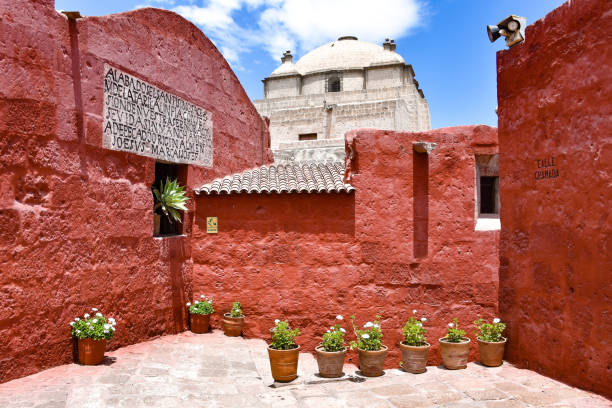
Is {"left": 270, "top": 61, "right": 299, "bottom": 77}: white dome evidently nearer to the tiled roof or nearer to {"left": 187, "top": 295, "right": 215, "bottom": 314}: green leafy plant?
the tiled roof

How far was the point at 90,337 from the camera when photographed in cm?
616

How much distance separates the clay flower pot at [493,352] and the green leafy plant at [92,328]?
5.18 metres

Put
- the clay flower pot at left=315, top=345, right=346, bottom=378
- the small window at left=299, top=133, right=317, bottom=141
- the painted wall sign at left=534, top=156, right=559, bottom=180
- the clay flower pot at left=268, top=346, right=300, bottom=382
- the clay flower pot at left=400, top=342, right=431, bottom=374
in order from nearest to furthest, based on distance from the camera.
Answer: the painted wall sign at left=534, top=156, right=559, bottom=180
the clay flower pot at left=268, top=346, right=300, bottom=382
the clay flower pot at left=315, top=345, right=346, bottom=378
the clay flower pot at left=400, top=342, right=431, bottom=374
the small window at left=299, top=133, right=317, bottom=141

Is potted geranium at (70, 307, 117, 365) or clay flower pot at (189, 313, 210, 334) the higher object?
potted geranium at (70, 307, 117, 365)

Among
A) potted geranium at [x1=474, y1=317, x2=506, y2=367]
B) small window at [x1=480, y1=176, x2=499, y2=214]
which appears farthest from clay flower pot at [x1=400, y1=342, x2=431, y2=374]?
small window at [x1=480, y1=176, x2=499, y2=214]

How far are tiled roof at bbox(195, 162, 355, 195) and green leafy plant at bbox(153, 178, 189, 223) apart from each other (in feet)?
1.62

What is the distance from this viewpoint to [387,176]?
8070 millimetres

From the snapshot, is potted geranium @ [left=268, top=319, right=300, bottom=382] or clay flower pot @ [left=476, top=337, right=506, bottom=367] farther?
clay flower pot @ [left=476, top=337, right=506, bottom=367]

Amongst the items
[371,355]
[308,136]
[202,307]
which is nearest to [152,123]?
[202,307]

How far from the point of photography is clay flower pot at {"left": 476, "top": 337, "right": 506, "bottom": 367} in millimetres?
6461

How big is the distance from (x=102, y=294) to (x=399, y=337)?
4846 millimetres

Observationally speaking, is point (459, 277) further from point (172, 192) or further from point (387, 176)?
point (172, 192)

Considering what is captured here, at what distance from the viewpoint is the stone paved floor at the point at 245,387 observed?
502 cm

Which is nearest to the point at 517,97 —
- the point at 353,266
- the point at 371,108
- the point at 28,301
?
the point at 353,266
